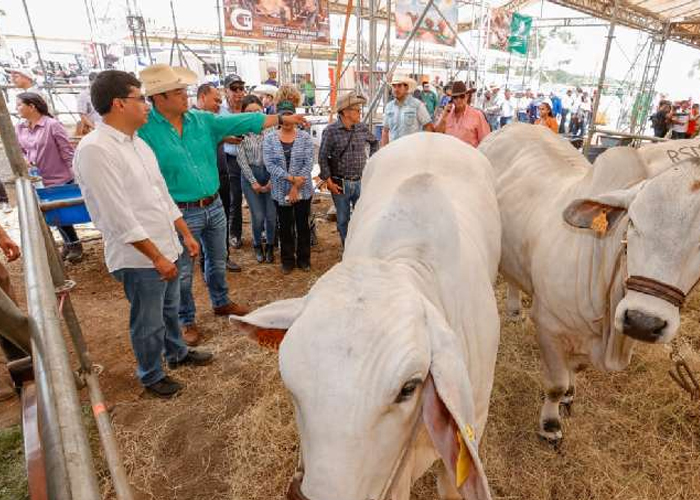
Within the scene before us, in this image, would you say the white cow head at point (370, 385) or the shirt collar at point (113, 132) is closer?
the white cow head at point (370, 385)

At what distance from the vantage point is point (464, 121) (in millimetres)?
5605

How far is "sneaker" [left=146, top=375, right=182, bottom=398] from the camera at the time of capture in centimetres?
317

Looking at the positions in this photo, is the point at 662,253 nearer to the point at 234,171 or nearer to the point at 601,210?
the point at 601,210

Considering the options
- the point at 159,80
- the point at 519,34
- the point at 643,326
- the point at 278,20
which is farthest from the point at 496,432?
the point at 519,34

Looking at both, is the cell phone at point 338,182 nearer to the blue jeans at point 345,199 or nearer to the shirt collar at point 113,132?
the blue jeans at point 345,199

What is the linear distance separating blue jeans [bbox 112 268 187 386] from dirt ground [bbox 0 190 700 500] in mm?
282

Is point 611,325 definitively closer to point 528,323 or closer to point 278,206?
point 528,323

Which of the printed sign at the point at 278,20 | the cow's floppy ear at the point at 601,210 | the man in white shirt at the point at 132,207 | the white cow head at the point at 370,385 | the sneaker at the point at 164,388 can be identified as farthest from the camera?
the printed sign at the point at 278,20

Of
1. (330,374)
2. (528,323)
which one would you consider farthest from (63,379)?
(528,323)

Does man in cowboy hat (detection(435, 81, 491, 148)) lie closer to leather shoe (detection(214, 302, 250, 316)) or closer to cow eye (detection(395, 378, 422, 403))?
leather shoe (detection(214, 302, 250, 316))

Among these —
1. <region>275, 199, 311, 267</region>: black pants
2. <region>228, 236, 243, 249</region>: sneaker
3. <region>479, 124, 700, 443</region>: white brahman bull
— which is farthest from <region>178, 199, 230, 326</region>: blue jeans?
<region>479, 124, 700, 443</region>: white brahman bull

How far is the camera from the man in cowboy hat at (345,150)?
4.73 meters

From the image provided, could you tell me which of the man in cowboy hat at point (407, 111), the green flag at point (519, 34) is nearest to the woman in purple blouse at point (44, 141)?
the man in cowboy hat at point (407, 111)

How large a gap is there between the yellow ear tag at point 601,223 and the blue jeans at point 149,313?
258 cm
